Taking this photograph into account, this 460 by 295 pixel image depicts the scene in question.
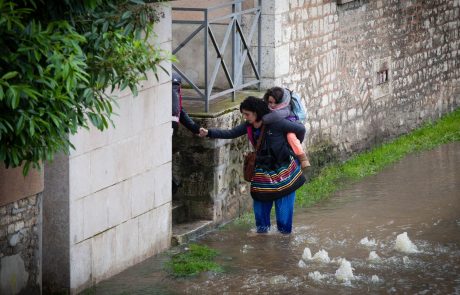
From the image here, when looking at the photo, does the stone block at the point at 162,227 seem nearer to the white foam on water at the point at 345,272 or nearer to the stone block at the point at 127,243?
the stone block at the point at 127,243

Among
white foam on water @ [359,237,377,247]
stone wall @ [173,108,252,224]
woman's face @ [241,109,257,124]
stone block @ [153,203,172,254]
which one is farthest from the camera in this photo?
stone wall @ [173,108,252,224]

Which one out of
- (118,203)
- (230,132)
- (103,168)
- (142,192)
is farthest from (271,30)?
(103,168)

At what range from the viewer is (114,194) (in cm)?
1055

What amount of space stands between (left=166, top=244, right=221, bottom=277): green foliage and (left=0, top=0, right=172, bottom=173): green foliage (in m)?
2.46

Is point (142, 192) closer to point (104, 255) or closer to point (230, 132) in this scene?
point (104, 255)

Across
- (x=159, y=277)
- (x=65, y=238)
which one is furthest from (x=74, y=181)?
(x=159, y=277)

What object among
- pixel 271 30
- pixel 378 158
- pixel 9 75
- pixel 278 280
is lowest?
pixel 278 280

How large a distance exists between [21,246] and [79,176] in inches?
35.3

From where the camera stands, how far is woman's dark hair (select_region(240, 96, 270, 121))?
11703mm

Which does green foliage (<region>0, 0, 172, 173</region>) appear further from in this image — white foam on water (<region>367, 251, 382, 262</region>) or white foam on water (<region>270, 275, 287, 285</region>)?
white foam on water (<region>367, 251, 382, 262</region>)

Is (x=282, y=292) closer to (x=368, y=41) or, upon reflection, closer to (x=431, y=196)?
(x=431, y=196)

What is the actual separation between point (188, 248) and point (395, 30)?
6.56 m

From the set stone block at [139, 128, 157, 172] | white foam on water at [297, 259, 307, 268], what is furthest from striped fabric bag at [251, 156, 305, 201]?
stone block at [139, 128, 157, 172]

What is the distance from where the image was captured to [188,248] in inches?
459
